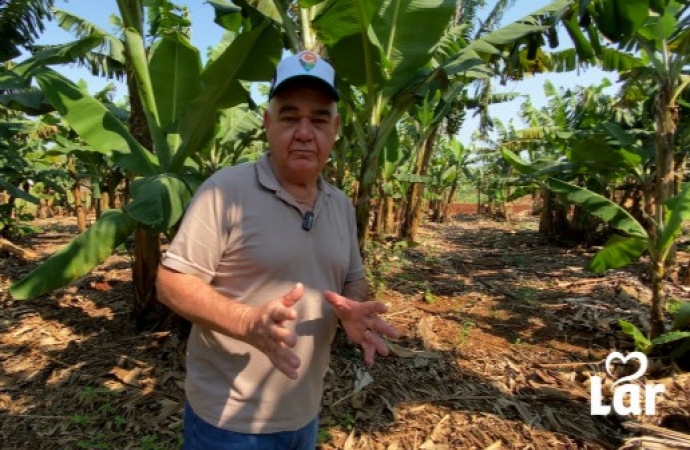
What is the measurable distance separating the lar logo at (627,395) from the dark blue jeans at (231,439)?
2.99m

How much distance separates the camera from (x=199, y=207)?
150 centimetres

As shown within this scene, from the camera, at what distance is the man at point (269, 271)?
58.8 inches

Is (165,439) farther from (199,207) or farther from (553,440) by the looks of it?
(553,440)

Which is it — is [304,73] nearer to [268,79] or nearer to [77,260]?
[77,260]

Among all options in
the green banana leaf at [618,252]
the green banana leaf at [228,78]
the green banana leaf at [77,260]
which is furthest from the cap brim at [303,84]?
the green banana leaf at [618,252]

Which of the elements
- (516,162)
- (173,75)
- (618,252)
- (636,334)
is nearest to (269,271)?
(173,75)

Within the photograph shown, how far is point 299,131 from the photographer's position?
160 centimetres

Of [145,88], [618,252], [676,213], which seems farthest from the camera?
[618,252]

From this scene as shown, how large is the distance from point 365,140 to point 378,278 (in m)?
3.20

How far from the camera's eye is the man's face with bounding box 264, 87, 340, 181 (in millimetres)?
1616

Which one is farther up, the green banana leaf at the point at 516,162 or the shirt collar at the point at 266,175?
the green banana leaf at the point at 516,162

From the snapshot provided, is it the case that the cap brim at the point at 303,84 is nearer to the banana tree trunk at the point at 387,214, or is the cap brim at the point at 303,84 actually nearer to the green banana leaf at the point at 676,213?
the green banana leaf at the point at 676,213

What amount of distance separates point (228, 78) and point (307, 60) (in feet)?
7.83

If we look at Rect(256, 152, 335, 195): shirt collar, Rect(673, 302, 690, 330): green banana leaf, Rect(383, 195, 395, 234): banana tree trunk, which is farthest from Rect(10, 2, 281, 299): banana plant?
Rect(383, 195, 395, 234): banana tree trunk
